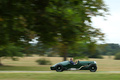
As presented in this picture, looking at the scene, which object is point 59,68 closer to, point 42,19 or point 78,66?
point 78,66

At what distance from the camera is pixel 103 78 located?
42.7 feet

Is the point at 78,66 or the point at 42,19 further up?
the point at 42,19

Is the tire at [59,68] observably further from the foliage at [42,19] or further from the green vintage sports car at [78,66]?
the foliage at [42,19]

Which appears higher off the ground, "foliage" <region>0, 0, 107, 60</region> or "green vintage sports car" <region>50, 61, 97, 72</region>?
"foliage" <region>0, 0, 107, 60</region>

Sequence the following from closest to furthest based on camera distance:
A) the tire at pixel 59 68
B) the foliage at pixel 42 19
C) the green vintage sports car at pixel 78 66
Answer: the foliage at pixel 42 19
the green vintage sports car at pixel 78 66
the tire at pixel 59 68

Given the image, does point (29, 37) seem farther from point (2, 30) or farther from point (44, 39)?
point (2, 30)


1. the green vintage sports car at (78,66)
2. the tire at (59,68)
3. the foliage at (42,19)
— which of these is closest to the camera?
the foliage at (42,19)

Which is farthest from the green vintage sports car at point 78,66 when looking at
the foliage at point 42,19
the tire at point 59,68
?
the foliage at point 42,19

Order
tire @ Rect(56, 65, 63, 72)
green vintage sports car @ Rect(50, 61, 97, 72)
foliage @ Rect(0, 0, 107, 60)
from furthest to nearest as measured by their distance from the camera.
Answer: tire @ Rect(56, 65, 63, 72)
green vintage sports car @ Rect(50, 61, 97, 72)
foliage @ Rect(0, 0, 107, 60)

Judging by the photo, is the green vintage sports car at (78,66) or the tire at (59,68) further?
the tire at (59,68)

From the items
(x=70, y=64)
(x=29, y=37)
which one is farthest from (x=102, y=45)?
(x=29, y=37)

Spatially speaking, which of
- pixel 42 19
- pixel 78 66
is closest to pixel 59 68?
pixel 78 66

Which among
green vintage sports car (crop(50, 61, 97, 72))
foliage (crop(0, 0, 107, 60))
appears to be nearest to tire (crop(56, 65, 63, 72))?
green vintage sports car (crop(50, 61, 97, 72))

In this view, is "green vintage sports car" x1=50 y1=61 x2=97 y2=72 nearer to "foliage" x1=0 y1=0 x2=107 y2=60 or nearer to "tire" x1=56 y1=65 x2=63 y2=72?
"tire" x1=56 y1=65 x2=63 y2=72
